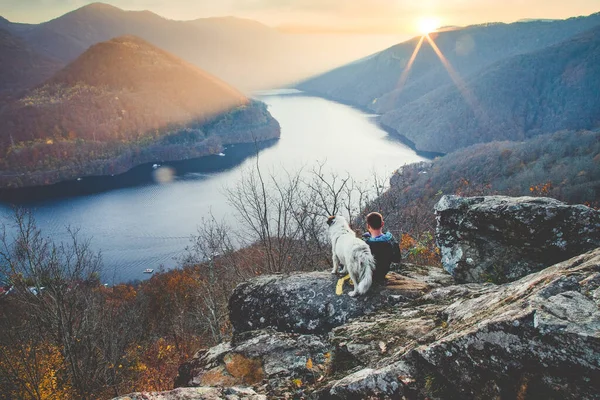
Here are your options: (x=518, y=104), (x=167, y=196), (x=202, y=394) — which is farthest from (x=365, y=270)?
(x=518, y=104)

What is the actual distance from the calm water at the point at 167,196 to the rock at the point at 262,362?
26.9 meters

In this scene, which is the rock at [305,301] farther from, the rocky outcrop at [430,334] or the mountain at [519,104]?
the mountain at [519,104]

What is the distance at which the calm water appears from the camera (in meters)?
60.1

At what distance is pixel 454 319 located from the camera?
4.12 metres

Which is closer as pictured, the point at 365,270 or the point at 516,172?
the point at 365,270

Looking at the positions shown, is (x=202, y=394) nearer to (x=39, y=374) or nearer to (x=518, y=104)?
(x=39, y=374)

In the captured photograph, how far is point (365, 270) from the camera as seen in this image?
5.96 meters

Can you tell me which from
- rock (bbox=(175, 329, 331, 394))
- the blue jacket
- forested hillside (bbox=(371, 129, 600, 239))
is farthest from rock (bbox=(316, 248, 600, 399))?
forested hillside (bbox=(371, 129, 600, 239))

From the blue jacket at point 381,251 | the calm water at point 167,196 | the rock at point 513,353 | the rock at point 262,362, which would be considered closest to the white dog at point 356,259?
the blue jacket at point 381,251

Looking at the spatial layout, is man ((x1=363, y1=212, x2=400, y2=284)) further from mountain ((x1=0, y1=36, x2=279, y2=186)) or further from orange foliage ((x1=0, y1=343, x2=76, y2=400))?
mountain ((x1=0, y1=36, x2=279, y2=186))

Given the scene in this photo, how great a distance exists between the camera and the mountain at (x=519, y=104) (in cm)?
15188

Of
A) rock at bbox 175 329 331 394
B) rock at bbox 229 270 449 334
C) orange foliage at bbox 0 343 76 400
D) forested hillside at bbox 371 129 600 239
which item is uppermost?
rock at bbox 229 270 449 334

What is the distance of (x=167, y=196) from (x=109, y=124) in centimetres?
9324

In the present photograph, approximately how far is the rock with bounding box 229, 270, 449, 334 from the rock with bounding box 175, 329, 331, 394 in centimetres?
42
